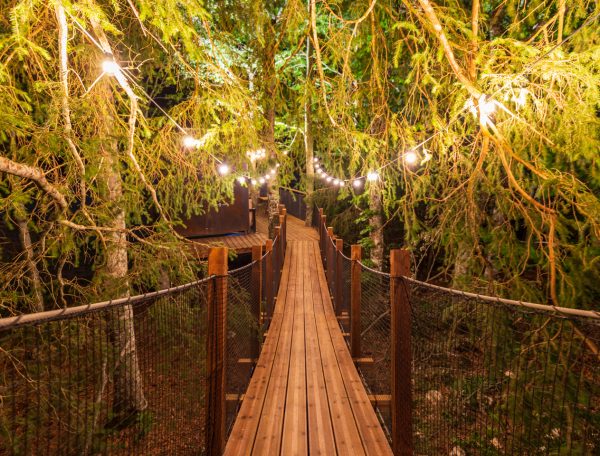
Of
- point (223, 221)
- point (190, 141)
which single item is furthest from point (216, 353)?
point (223, 221)

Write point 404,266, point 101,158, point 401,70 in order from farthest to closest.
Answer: point 401,70
point 101,158
point 404,266

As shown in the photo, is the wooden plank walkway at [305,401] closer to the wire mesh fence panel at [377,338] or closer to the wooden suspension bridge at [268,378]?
the wooden suspension bridge at [268,378]

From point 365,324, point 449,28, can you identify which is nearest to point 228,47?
point 449,28

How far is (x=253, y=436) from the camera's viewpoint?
303cm

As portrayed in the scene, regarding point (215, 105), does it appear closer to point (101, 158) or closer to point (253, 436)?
point (101, 158)

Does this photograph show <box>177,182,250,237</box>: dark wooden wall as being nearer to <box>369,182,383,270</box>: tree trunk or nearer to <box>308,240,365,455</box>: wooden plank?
<box>369,182,383,270</box>: tree trunk

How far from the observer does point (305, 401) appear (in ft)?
11.9

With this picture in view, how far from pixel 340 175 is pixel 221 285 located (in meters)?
6.35

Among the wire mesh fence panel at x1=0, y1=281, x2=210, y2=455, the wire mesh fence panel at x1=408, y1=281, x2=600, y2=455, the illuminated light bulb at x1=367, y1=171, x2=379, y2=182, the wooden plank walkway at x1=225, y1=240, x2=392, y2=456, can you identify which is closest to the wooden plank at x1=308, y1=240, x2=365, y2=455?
the wooden plank walkway at x1=225, y1=240, x2=392, y2=456

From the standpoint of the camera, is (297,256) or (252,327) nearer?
(252,327)

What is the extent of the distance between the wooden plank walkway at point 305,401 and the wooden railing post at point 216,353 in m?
0.25

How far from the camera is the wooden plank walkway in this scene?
9.57 ft

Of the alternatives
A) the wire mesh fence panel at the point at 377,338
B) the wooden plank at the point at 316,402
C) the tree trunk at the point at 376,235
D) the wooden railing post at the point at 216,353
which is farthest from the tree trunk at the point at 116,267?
the tree trunk at the point at 376,235

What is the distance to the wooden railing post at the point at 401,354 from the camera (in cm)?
276
